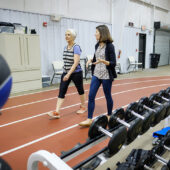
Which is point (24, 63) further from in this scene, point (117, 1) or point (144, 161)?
point (117, 1)

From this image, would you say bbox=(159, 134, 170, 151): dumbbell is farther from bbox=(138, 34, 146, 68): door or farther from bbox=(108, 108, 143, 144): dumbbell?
bbox=(138, 34, 146, 68): door

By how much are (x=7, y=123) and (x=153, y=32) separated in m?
12.7

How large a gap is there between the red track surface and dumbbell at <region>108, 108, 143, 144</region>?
56 cm

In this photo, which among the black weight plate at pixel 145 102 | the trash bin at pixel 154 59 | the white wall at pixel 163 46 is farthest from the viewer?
the white wall at pixel 163 46

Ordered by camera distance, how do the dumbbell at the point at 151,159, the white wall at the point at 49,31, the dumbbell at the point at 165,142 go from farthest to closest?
the white wall at the point at 49,31
the dumbbell at the point at 165,142
the dumbbell at the point at 151,159

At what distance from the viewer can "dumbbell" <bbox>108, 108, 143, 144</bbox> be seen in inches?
72.3

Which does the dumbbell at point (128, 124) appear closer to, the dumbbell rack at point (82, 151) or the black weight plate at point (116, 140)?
the black weight plate at point (116, 140)

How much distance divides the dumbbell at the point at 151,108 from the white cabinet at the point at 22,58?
4375 millimetres

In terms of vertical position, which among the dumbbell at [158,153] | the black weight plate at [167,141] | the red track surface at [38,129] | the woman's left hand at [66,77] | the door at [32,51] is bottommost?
the red track surface at [38,129]

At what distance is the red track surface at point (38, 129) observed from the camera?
8.05 feet

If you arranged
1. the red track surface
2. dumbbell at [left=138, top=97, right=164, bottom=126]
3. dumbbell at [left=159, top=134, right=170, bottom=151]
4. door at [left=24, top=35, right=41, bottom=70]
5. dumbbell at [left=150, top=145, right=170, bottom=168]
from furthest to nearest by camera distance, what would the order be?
door at [left=24, top=35, right=41, bottom=70] → the red track surface → dumbbell at [left=138, top=97, right=164, bottom=126] → dumbbell at [left=159, top=134, right=170, bottom=151] → dumbbell at [left=150, top=145, right=170, bottom=168]

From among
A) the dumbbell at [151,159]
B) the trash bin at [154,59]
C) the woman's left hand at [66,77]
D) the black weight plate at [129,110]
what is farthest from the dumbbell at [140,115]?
the trash bin at [154,59]

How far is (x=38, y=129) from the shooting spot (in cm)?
315

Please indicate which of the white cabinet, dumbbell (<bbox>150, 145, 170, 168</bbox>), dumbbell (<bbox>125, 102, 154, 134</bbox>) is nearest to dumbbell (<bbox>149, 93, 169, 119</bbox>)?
dumbbell (<bbox>125, 102, 154, 134</bbox>)
